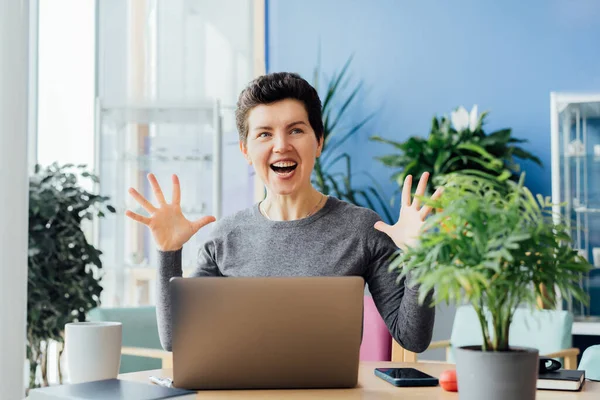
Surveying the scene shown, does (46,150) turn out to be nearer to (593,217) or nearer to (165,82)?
(165,82)

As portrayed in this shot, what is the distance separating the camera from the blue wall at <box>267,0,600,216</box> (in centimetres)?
432

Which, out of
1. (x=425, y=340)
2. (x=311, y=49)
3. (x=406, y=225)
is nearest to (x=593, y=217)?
(x=311, y=49)

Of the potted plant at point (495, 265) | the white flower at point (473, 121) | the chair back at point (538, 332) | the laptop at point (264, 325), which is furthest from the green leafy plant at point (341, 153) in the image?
the potted plant at point (495, 265)

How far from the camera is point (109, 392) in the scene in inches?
46.7

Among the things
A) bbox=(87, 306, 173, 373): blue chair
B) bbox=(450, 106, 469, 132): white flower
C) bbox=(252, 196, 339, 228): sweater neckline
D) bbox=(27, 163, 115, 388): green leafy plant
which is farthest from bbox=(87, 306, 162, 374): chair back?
bbox=(450, 106, 469, 132): white flower

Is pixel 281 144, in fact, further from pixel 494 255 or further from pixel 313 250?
pixel 494 255

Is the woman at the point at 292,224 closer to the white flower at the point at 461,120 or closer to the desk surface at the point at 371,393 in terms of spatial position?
the desk surface at the point at 371,393

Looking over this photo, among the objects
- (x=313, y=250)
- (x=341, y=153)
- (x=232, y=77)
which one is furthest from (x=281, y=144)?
(x=232, y=77)

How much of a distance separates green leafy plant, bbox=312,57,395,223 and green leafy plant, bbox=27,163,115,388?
5.02ft

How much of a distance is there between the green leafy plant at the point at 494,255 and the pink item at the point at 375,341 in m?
1.16

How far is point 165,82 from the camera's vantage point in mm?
5047

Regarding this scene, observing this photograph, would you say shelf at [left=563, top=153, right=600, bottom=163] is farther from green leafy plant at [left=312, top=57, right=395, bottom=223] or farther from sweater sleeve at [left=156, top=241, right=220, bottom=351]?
sweater sleeve at [left=156, top=241, right=220, bottom=351]

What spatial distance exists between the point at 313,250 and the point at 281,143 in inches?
11.4

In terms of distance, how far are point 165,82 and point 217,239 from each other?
330 centimetres
